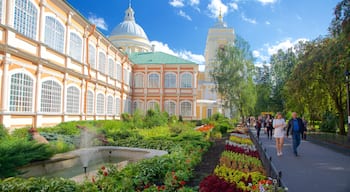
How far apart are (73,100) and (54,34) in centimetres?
523

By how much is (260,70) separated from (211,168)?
3289 centimetres

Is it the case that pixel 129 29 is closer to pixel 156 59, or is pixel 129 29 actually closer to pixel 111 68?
pixel 156 59

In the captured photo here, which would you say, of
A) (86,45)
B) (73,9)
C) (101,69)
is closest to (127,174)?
(73,9)

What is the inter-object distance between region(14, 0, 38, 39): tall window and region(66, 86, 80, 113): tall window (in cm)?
554

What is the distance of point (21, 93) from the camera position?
15.0 metres

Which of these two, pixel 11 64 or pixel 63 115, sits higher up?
pixel 11 64

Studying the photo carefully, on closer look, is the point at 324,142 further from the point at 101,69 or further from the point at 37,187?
the point at 101,69

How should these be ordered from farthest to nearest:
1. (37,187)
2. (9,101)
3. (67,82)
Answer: (67,82) < (9,101) < (37,187)

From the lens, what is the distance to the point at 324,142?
15.7 m

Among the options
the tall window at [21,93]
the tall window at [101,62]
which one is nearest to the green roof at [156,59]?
the tall window at [101,62]

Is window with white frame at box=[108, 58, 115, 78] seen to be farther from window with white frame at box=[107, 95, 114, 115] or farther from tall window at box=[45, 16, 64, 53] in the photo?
tall window at box=[45, 16, 64, 53]

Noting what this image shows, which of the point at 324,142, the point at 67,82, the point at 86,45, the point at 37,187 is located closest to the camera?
the point at 37,187

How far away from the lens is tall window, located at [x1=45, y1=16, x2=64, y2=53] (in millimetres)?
17469

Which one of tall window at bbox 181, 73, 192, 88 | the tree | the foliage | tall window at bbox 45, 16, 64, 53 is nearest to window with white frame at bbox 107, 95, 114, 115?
tall window at bbox 45, 16, 64, 53
